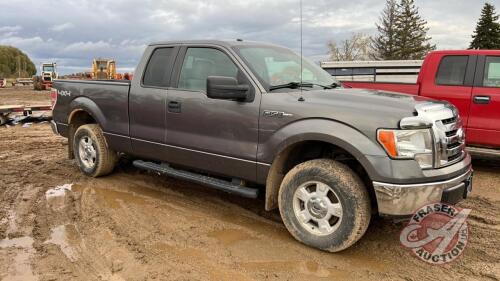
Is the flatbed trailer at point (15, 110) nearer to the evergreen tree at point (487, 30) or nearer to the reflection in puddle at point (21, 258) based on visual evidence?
the reflection in puddle at point (21, 258)

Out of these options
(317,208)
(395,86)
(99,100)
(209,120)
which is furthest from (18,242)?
(395,86)

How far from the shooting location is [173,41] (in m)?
5.27

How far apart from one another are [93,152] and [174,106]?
79.3 inches

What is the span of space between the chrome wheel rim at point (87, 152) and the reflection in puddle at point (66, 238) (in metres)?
1.90

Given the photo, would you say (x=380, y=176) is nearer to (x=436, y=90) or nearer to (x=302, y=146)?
(x=302, y=146)

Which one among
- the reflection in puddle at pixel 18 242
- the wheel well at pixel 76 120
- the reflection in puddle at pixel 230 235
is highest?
the wheel well at pixel 76 120

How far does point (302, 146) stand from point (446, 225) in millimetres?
1691

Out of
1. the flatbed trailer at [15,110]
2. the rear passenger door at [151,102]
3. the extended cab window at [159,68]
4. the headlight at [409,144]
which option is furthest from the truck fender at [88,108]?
the flatbed trailer at [15,110]

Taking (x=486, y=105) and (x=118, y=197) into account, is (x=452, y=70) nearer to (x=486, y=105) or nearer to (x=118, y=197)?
(x=486, y=105)

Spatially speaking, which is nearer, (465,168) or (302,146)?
(465,168)

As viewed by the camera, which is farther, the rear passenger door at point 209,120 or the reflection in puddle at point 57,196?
the reflection in puddle at point 57,196

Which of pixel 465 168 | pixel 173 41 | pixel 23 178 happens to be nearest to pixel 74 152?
pixel 23 178

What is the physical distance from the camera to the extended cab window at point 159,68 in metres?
5.13

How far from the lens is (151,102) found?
5.13 metres
